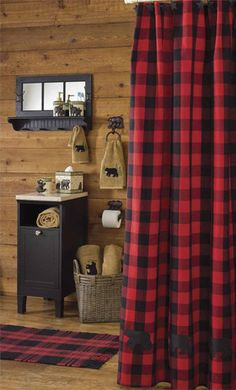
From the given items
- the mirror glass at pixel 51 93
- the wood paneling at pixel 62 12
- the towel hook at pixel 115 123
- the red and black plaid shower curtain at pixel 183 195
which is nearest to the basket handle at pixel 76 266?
the towel hook at pixel 115 123

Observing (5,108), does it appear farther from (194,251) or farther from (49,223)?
(194,251)

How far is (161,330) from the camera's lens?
2.67 metres

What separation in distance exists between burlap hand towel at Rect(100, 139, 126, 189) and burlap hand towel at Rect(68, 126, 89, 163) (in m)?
0.16

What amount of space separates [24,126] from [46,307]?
51.4 inches

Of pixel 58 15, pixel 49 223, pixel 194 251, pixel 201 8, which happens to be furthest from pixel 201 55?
pixel 58 15

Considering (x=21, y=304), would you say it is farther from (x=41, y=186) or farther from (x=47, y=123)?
(x=47, y=123)

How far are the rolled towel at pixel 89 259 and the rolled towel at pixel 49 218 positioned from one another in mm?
270

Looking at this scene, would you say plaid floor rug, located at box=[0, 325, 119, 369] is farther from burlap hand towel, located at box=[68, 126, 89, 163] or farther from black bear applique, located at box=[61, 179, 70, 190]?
burlap hand towel, located at box=[68, 126, 89, 163]

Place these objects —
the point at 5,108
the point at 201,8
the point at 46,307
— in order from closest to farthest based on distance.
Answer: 1. the point at 201,8
2. the point at 46,307
3. the point at 5,108

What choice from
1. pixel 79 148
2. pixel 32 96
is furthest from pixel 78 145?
pixel 32 96

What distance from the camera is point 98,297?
12.9ft

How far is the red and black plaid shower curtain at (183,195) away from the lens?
2512 millimetres

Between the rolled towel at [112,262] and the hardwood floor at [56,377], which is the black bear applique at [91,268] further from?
the hardwood floor at [56,377]

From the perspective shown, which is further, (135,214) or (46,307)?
(46,307)
